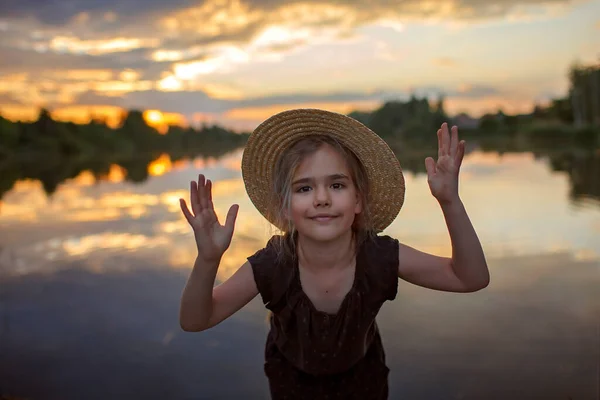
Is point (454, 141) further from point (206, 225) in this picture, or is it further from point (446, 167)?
point (206, 225)

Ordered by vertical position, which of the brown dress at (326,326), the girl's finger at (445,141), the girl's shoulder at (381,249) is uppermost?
the girl's finger at (445,141)

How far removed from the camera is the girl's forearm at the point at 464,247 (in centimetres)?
209

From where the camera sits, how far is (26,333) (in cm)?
559

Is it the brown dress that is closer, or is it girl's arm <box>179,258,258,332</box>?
girl's arm <box>179,258,258,332</box>

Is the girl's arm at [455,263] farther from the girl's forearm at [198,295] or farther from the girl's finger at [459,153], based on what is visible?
the girl's forearm at [198,295]

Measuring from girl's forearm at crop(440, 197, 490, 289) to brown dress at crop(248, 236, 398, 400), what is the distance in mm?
256

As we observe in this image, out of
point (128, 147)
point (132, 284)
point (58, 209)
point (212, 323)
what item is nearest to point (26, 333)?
point (132, 284)

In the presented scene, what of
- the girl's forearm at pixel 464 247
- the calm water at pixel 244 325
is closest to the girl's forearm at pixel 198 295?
the girl's forearm at pixel 464 247

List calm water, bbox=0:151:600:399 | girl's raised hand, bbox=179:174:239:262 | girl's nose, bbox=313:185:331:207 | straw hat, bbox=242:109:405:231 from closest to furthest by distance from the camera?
girl's raised hand, bbox=179:174:239:262
girl's nose, bbox=313:185:331:207
straw hat, bbox=242:109:405:231
calm water, bbox=0:151:600:399

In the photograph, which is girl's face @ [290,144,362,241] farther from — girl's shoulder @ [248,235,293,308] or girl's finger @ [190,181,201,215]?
girl's finger @ [190,181,201,215]

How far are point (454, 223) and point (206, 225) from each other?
2.81 ft

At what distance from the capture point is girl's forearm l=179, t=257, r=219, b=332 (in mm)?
2070

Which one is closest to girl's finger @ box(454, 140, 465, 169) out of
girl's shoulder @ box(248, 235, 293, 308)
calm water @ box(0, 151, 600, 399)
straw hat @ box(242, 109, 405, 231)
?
straw hat @ box(242, 109, 405, 231)

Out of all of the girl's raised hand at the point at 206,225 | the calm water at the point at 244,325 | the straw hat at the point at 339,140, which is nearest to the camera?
the girl's raised hand at the point at 206,225
